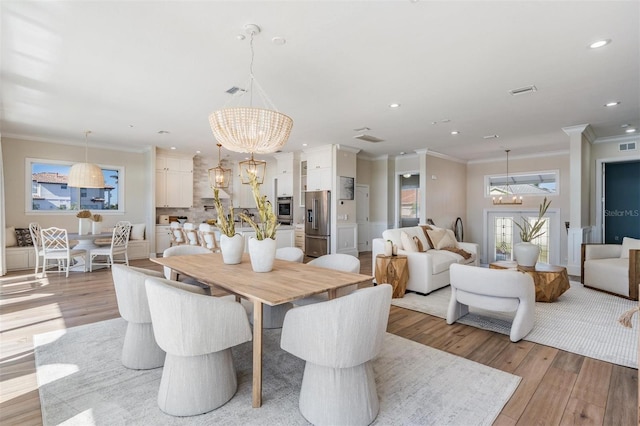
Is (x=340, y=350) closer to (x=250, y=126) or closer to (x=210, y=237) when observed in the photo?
(x=250, y=126)

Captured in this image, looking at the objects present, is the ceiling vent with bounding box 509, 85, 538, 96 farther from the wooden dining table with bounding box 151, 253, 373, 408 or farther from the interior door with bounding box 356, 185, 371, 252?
the interior door with bounding box 356, 185, 371, 252

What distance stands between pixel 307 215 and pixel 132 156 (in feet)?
15.1

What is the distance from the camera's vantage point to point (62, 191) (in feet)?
22.8

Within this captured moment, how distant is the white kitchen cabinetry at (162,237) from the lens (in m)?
7.77

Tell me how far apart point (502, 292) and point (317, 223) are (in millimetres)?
4990

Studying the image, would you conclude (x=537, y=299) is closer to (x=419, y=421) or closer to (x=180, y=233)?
(x=419, y=421)

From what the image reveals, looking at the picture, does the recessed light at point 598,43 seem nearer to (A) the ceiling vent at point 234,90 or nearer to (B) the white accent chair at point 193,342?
(A) the ceiling vent at point 234,90

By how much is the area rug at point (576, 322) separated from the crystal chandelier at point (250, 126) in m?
2.59

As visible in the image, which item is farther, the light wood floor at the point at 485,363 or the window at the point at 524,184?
the window at the point at 524,184

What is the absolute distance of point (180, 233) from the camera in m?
6.39

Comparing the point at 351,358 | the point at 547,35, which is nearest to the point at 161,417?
the point at 351,358

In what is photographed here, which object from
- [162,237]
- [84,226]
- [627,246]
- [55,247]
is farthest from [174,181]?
[627,246]

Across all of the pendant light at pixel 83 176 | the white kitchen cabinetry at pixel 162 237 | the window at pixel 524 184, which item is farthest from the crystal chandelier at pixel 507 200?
the pendant light at pixel 83 176

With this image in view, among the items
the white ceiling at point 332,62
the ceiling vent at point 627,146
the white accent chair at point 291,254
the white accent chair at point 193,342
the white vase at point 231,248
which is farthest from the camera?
the ceiling vent at point 627,146
